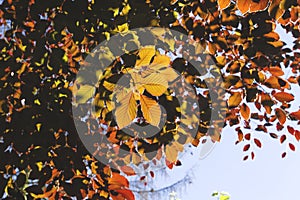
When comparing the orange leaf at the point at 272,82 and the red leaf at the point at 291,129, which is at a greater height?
the orange leaf at the point at 272,82

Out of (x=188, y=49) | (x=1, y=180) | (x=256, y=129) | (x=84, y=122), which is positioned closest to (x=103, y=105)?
(x=84, y=122)

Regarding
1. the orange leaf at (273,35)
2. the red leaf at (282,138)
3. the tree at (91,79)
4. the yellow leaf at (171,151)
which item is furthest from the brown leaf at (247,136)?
the orange leaf at (273,35)

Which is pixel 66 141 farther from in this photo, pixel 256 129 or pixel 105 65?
pixel 256 129

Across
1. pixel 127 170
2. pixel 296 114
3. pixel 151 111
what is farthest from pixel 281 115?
pixel 151 111

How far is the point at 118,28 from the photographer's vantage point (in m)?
1.24

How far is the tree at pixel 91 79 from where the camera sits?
1.08 m

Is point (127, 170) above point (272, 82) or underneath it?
underneath

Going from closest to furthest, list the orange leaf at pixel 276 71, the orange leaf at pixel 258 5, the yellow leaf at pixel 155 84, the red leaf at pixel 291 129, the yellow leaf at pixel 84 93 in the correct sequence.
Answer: the orange leaf at pixel 258 5 < the yellow leaf at pixel 155 84 < the yellow leaf at pixel 84 93 < the orange leaf at pixel 276 71 < the red leaf at pixel 291 129

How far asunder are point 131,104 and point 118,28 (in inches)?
12.2

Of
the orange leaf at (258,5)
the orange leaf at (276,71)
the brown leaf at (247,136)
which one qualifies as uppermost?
the orange leaf at (276,71)

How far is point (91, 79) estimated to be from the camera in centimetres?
111

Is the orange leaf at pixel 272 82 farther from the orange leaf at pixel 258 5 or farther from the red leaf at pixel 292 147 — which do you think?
the red leaf at pixel 292 147

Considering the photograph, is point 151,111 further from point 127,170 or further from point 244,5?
point 127,170

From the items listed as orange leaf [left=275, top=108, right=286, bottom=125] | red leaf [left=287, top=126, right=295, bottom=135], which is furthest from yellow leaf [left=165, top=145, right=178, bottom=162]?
red leaf [left=287, top=126, right=295, bottom=135]
